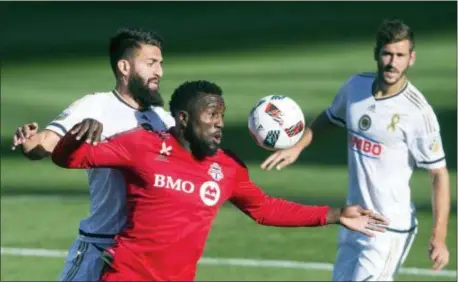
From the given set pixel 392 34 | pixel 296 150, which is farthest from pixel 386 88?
pixel 296 150

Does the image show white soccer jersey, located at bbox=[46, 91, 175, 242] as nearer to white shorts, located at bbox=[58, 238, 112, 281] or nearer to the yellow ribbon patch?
white shorts, located at bbox=[58, 238, 112, 281]

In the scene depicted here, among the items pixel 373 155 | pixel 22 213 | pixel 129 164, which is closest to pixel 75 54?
pixel 22 213

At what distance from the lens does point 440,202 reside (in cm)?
1024

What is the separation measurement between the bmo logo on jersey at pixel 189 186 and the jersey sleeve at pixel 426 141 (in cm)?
235

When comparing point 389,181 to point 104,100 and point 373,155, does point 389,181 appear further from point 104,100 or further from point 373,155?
point 104,100

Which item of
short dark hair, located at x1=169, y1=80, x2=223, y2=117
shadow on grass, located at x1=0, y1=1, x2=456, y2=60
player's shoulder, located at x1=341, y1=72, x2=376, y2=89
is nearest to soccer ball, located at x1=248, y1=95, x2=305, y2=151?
player's shoulder, located at x1=341, y1=72, x2=376, y2=89

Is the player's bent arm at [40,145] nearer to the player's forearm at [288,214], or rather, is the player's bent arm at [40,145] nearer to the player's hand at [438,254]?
the player's forearm at [288,214]

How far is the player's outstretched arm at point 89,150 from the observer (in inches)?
319

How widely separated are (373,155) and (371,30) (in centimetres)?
1529

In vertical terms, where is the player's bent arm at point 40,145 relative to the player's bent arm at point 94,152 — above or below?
below

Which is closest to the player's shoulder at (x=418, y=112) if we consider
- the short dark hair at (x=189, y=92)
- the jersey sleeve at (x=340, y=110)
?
the jersey sleeve at (x=340, y=110)

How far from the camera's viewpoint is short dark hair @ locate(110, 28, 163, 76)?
9.50 meters

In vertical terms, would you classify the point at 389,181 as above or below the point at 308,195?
above

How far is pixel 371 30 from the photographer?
83.7 ft
